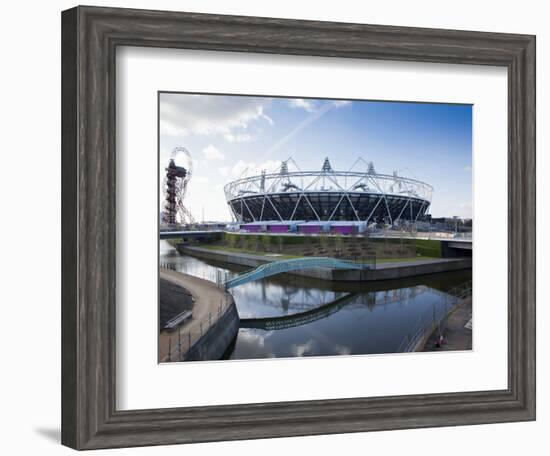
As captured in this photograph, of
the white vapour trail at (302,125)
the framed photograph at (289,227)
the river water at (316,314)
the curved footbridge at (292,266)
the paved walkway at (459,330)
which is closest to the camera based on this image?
the framed photograph at (289,227)

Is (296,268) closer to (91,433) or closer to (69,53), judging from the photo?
(91,433)

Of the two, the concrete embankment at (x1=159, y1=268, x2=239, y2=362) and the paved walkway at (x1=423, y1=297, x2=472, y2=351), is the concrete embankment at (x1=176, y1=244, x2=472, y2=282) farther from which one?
the paved walkway at (x1=423, y1=297, x2=472, y2=351)

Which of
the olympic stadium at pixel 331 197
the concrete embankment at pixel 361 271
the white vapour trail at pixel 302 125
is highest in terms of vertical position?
the white vapour trail at pixel 302 125

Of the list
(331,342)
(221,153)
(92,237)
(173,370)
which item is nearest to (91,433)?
(173,370)

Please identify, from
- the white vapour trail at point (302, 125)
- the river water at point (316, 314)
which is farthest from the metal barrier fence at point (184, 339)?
the white vapour trail at point (302, 125)

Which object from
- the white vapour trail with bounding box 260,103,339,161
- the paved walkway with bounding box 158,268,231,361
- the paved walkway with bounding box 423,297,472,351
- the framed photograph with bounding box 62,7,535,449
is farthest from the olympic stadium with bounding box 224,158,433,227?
the paved walkway with bounding box 423,297,472,351

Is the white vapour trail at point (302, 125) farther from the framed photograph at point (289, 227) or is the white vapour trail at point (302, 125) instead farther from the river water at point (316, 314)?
the river water at point (316, 314)

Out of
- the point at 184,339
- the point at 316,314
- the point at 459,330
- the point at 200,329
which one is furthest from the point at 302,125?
the point at 459,330
